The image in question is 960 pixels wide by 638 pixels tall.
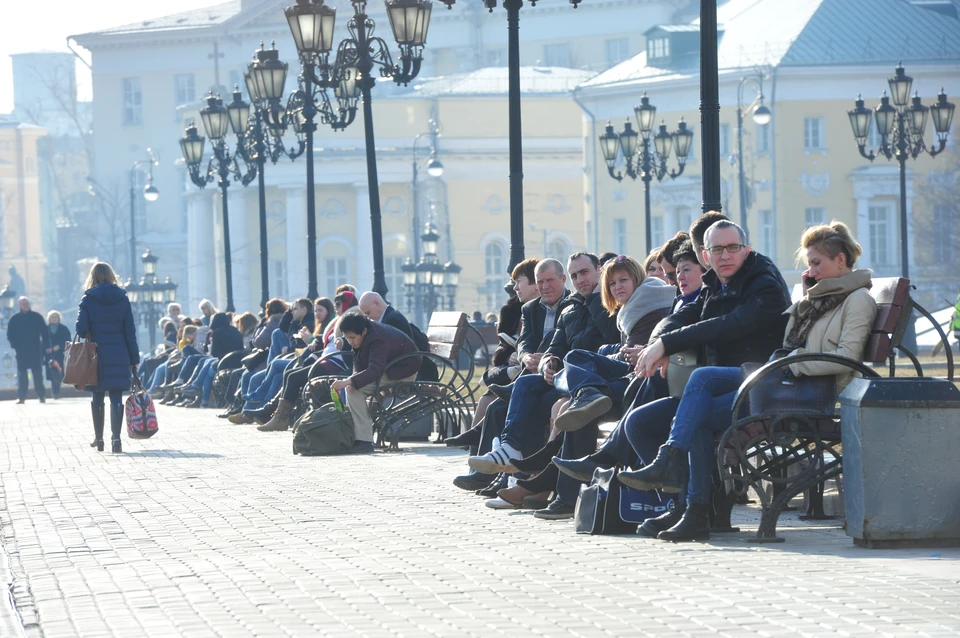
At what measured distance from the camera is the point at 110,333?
56.3 ft

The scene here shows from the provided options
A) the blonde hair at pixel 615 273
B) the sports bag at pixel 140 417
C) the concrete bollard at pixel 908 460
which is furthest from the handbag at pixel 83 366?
the concrete bollard at pixel 908 460

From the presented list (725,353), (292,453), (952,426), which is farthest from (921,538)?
(292,453)

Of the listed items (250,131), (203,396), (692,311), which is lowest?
(203,396)

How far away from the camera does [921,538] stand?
27.3ft

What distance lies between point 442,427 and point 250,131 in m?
14.5

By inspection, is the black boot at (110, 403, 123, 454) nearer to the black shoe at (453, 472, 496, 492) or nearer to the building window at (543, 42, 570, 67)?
the black shoe at (453, 472, 496, 492)

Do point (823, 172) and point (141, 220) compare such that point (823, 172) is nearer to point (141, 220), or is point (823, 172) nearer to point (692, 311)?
point (141, 220)

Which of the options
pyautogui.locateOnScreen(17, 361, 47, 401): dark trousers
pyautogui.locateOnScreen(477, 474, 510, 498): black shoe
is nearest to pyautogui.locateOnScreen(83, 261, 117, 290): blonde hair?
pyautogui.locateOnScreen(477, 474, 510, 498): black shoe

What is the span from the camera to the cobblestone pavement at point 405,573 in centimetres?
675

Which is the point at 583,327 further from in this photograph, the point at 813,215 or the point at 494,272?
the point at 494,272

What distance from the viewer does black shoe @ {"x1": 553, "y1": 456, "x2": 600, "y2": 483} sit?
9.69 m

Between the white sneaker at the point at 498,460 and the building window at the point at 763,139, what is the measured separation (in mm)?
50391

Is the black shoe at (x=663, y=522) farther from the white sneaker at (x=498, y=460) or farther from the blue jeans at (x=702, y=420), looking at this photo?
the white sneaker at (x=498, y=460)

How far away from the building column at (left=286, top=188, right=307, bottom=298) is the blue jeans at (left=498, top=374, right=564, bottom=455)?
61.4 meters
